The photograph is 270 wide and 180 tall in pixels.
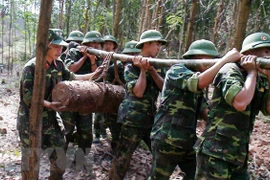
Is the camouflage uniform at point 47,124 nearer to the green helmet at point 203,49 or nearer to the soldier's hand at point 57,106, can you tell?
the soldier's hand at point 57,106

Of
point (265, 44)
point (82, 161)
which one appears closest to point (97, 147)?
point (82, 161)

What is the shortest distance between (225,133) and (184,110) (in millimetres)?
662

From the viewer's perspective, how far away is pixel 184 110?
3.23 m

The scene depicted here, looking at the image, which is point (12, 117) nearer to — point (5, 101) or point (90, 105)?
point (5, 101)

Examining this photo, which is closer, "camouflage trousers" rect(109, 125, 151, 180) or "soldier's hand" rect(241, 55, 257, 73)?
"soldier's hand" rect(241, 55, 257, 73)

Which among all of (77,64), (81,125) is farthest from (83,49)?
(81,125)

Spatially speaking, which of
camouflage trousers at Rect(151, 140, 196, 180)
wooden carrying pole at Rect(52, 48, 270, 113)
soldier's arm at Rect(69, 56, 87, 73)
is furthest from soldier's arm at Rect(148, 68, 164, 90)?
soldier's arm at Rect(69, 56, 87, 73)

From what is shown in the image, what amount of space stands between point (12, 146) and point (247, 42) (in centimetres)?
485

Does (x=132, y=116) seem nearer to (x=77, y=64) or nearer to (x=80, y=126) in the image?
(x=80, y=126)

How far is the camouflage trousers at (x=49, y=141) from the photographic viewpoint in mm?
3777

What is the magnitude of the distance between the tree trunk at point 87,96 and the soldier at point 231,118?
147 cm

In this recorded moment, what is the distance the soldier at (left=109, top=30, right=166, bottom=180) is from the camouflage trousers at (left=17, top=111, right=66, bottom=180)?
0.74 meters

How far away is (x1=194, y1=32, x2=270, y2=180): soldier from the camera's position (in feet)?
8.41

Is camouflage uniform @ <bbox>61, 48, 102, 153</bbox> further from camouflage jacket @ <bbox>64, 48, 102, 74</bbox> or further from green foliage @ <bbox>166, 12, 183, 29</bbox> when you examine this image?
green foliage @ <bbox>166, 12, 183, 29</bbox>
